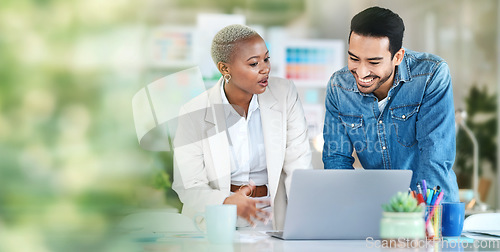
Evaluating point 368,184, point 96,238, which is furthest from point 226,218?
point 96,238

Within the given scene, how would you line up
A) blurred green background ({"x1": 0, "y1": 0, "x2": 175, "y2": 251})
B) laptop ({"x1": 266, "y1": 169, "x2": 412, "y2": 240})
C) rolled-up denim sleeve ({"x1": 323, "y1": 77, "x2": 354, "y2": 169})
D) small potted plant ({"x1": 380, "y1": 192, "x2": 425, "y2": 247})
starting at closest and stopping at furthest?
small potted plant ({"x1": 380, "y1": 192, "x2": 425, "y2": 247}) < laptop ({"x1": 266, "y1": 169, "x2": 412, "y2": 240}) < rolled-up denim sleeve ({"x1": 323, "y1": 77, "x2": 354, "y2": 169}) < blurred green background ({"x1": 0, "y1": 0, "x2": 175, "y2": 251})

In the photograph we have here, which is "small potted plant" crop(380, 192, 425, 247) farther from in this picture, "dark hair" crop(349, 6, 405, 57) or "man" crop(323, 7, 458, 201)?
"dark hair" crop(349, 6, 405, 57)

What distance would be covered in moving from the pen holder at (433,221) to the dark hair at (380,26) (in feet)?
1.95

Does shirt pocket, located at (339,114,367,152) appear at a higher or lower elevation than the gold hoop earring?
lower

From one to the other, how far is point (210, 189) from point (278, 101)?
0.38m

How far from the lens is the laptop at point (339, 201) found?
121 cm

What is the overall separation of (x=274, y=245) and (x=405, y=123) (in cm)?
78

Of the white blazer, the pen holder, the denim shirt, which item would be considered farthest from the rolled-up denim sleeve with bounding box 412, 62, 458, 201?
the white blazer

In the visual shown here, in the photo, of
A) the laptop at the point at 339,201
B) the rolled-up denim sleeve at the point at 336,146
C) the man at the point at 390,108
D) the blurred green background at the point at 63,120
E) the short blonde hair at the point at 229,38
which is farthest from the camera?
the blurred green background at the point at 63,120

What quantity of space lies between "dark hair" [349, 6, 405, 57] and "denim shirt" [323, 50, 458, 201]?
112mm

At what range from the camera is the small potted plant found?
3.56ft

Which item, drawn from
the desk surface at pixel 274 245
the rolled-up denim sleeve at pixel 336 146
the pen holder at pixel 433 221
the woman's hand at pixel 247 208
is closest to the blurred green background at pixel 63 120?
the rolled-up denim sleeve at pixel 336 146

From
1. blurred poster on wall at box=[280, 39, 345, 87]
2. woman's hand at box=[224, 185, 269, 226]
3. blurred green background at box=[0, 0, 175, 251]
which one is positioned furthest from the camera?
blurred green background at box=[0, 0, 175, 251]

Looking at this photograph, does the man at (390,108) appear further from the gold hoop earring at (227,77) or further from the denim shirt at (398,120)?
the gold hoop earring at (227,77)
